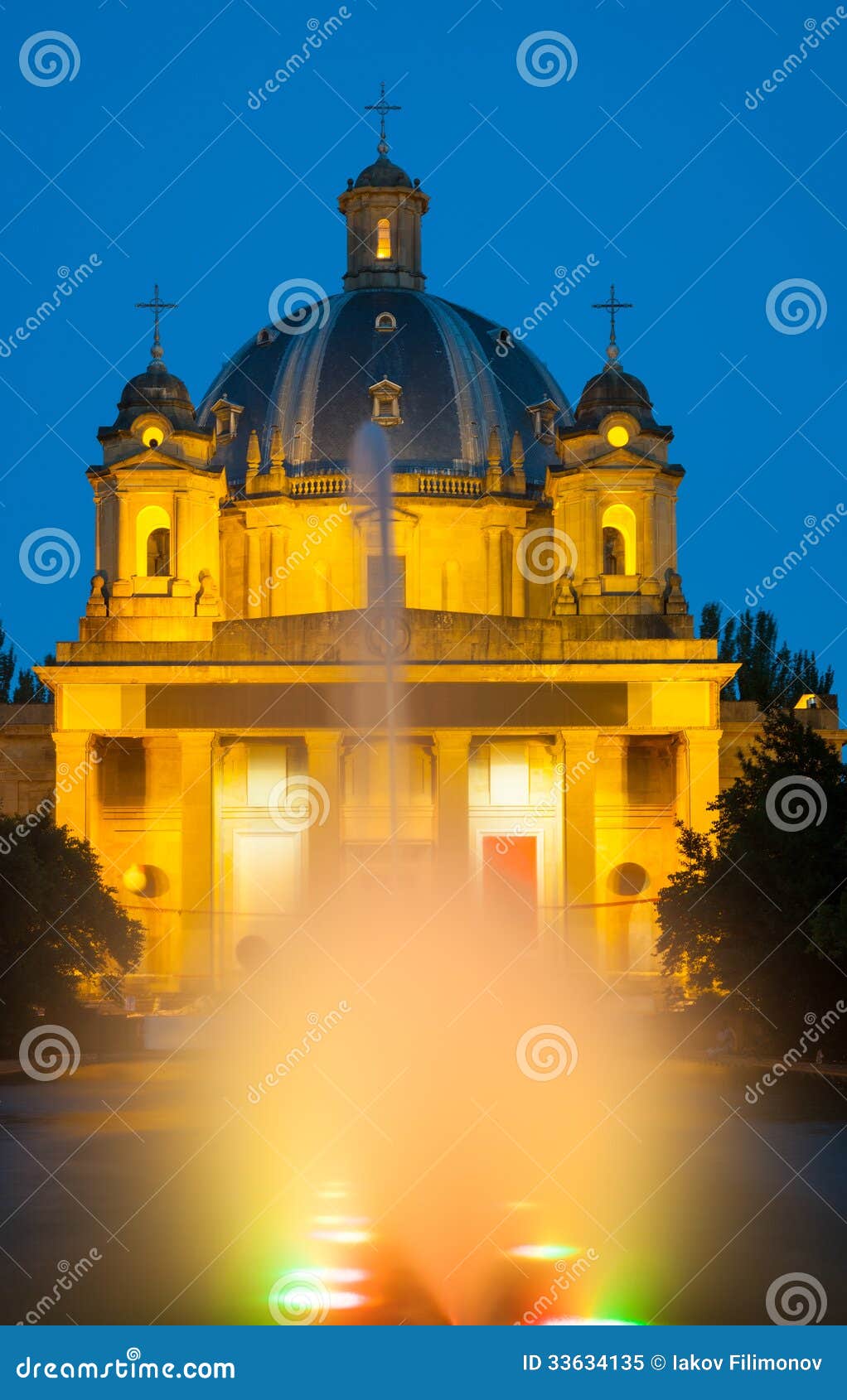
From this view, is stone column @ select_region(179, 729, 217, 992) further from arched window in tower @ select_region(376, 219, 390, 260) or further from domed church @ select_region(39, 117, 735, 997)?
arched window in tower @ select_region(376, 219, 390, 260)

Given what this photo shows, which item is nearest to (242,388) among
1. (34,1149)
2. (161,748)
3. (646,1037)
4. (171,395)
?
(171,395)

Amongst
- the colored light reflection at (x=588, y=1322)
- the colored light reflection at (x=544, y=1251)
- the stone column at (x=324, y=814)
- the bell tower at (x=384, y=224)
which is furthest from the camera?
the bell tower at (x=384, y=224)

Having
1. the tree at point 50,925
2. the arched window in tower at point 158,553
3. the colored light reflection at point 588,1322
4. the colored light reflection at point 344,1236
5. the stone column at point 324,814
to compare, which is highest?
the arched window in tower at point 158,553

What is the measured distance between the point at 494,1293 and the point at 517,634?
49546 mm

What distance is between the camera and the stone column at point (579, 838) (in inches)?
2662

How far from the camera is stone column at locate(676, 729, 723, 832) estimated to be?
67812 millimetres

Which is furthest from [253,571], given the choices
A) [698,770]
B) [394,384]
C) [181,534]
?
[698,770]

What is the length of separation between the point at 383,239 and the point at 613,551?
2636 cm

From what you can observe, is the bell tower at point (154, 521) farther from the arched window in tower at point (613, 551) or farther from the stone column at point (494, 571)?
the arched window in tower at point (613, 551)

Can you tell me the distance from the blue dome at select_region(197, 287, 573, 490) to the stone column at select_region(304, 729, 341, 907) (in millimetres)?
19160

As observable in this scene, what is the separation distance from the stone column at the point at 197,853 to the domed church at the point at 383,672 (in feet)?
0.27

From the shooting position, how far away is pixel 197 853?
6738 cm

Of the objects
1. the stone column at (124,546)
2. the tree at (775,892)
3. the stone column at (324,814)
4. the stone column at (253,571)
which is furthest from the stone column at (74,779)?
the tree at (775,892)

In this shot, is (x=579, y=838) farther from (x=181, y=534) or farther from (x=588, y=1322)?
(x=588, y=1322)
